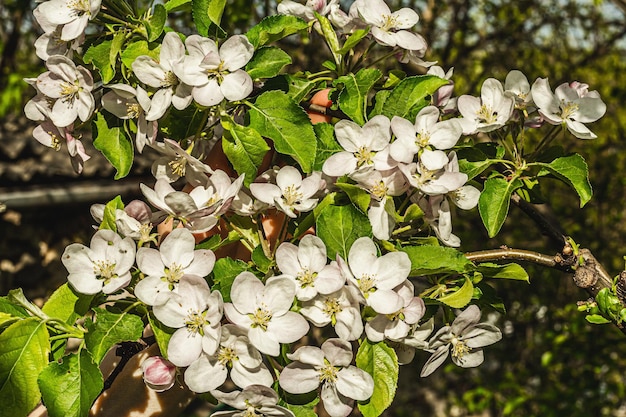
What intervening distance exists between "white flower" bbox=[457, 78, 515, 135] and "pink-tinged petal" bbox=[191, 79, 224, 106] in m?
0.32

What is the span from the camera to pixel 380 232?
82 centimetres

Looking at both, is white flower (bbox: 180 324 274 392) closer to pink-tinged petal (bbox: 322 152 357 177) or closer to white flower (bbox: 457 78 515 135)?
pink-tinged petal (bbox: 322 152 357 177)

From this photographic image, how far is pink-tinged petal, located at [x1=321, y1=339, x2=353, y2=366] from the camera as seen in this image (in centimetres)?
79

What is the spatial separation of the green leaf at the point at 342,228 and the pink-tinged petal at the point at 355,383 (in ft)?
0.43

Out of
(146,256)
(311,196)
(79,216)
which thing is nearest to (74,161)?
(146,256)

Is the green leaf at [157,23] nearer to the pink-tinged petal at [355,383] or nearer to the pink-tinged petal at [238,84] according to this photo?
the pink-tinged petal at [238,84]

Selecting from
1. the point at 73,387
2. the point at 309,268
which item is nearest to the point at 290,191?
the point at 309,268

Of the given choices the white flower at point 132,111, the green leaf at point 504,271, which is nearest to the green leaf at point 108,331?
the white flower at point 132,111

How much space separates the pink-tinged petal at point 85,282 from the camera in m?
0.83

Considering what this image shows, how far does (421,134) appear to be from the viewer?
817 millimetres

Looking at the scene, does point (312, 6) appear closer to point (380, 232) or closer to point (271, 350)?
point (380, 232)

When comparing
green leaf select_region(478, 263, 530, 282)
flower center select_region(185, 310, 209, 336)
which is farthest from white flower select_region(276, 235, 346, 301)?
green leaf select_region(478, 263, 530, 282)

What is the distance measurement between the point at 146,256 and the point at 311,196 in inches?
8.0

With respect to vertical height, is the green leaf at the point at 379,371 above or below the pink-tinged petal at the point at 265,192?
below
